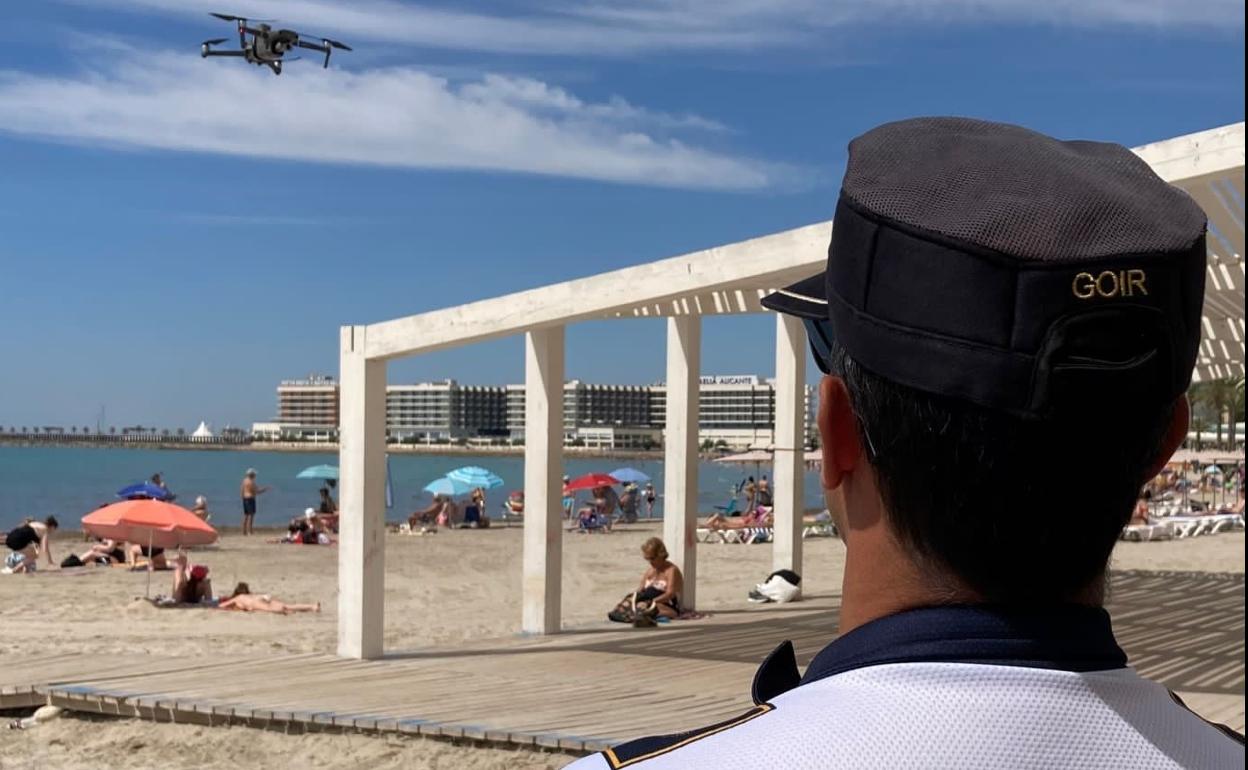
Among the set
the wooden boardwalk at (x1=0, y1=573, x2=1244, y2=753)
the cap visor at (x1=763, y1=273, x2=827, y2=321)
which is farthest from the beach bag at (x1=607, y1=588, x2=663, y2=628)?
the cap visor at (x1=763, y1=273, x2=827, y2=321)

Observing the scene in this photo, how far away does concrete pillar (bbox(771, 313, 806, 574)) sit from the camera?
12.7 meters

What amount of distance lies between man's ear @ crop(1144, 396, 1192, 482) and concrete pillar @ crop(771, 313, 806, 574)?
38.1ft

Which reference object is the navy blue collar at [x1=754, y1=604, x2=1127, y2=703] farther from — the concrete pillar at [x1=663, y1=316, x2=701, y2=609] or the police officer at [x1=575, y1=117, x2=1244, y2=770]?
the concrete pillar at [x1=663, y1=316, x2=701, y2=609]

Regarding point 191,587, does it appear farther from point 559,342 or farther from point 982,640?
point 982,640

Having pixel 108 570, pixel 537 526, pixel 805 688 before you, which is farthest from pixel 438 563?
pixel 805 688

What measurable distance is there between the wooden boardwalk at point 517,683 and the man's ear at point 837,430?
18.0ft

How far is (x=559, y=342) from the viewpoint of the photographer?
10250mm

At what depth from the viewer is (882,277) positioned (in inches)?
34.0

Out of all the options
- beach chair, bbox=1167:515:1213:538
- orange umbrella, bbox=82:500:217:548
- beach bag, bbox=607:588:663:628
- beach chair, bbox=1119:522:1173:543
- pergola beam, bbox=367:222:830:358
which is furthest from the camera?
beach chair, bbox=1167:515:1213:538

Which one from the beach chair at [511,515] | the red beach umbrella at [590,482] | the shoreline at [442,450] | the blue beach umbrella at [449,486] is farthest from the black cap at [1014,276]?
the shoreline at [442,450]

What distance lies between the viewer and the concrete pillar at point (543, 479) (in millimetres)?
10273

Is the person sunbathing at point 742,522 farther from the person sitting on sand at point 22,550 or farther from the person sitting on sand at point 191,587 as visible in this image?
the person sitting on sand at point 191,587

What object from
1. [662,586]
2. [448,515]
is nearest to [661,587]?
[662,586]

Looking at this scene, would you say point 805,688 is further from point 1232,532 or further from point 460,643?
point 1232,532
